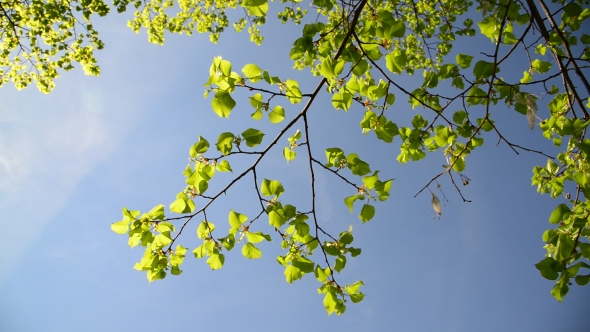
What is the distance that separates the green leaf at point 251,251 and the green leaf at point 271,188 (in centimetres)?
34

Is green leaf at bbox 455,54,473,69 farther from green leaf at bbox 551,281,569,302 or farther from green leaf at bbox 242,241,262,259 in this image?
green leaf at bbox 242,241,262,259

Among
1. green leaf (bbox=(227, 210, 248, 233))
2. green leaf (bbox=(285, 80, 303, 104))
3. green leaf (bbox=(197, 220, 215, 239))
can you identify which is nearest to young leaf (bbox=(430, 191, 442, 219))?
green leaf (bbox=(285, 80, 303, 104))

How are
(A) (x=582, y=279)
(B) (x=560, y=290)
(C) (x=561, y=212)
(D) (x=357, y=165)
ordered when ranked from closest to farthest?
(A) (x=582, y=279)
(B) (x=560, y=290)
(C) (x=561, y=212)
(D) (x=357, y=165)

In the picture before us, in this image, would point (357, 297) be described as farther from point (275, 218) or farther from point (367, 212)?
point (275, 218)

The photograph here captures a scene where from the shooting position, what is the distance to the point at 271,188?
192 cm

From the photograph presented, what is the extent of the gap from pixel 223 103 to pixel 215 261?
37.3 inches

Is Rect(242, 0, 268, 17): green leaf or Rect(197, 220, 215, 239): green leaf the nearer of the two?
Rect(242, 0, 268, 17): green leaf

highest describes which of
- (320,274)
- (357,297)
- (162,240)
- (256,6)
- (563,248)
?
(256,6)

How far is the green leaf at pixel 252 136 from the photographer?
1793 mm

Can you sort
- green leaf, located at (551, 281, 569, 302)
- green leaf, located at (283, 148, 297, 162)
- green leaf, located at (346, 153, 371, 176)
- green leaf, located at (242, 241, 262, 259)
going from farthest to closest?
green leaf, located at (283, 148, 297, 162)
green leaf, located at (242, 241, 262, 259)
green leaf, located at (346, 153, 371, 176)
green leaf, located at (551, 281, 569, 302)

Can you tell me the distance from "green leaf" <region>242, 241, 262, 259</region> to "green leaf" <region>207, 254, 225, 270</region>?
0.14 meters

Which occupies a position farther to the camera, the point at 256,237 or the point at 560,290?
the point at 256,237

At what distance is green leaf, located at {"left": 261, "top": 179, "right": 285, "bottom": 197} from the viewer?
190cm

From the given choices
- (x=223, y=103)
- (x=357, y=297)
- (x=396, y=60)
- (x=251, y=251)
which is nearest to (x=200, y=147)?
(x=223, y=103)
